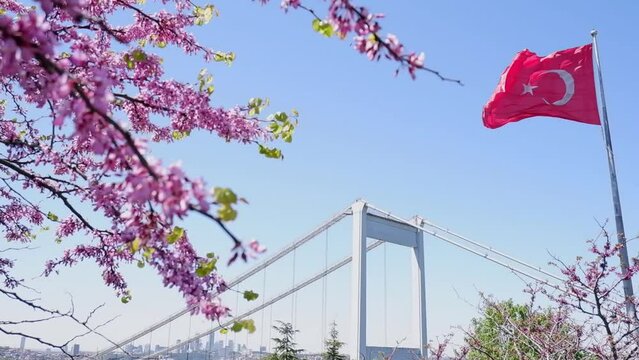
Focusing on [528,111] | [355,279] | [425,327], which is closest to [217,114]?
[528,111]

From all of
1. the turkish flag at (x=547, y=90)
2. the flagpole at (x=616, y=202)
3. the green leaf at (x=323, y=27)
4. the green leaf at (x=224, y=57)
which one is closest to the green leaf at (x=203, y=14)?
the green leaf at (x=224, y=57)

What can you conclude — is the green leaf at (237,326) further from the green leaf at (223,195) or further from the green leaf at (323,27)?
the green leaf at (323,27)

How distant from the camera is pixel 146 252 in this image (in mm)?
1934

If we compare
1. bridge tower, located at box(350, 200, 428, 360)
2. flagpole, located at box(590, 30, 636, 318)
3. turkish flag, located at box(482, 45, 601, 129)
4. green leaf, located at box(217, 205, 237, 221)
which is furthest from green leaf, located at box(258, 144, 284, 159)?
bridge tower, located at box(350, 200, 428, 360)

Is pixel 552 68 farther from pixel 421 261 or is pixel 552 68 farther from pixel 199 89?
pixel 421 261

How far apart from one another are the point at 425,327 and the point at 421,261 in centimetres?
261

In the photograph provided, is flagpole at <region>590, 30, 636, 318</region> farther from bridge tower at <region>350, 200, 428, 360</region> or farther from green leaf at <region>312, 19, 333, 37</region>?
bridge tower at <region>350, 200, 428, 360</region>

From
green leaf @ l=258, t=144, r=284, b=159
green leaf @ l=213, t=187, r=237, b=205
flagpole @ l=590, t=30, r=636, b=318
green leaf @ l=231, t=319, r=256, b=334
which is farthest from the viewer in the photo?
flagpole @ l=590, t=30, r=636, b=318

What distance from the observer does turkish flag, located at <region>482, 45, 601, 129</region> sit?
28.5 ft

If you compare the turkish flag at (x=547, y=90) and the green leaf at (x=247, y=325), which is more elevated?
the turkish flag at (x=547, y=90)

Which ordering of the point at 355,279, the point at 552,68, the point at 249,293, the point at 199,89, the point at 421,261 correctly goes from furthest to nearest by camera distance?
the point at 421,261 → the point at 355,279 → the point at 552,68 → the point at 199,89 → the point at 249,293

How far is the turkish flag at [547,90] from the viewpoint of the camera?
8688 mm

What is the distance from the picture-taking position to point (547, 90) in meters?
9.02

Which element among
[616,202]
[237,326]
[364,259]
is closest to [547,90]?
[616,202]
